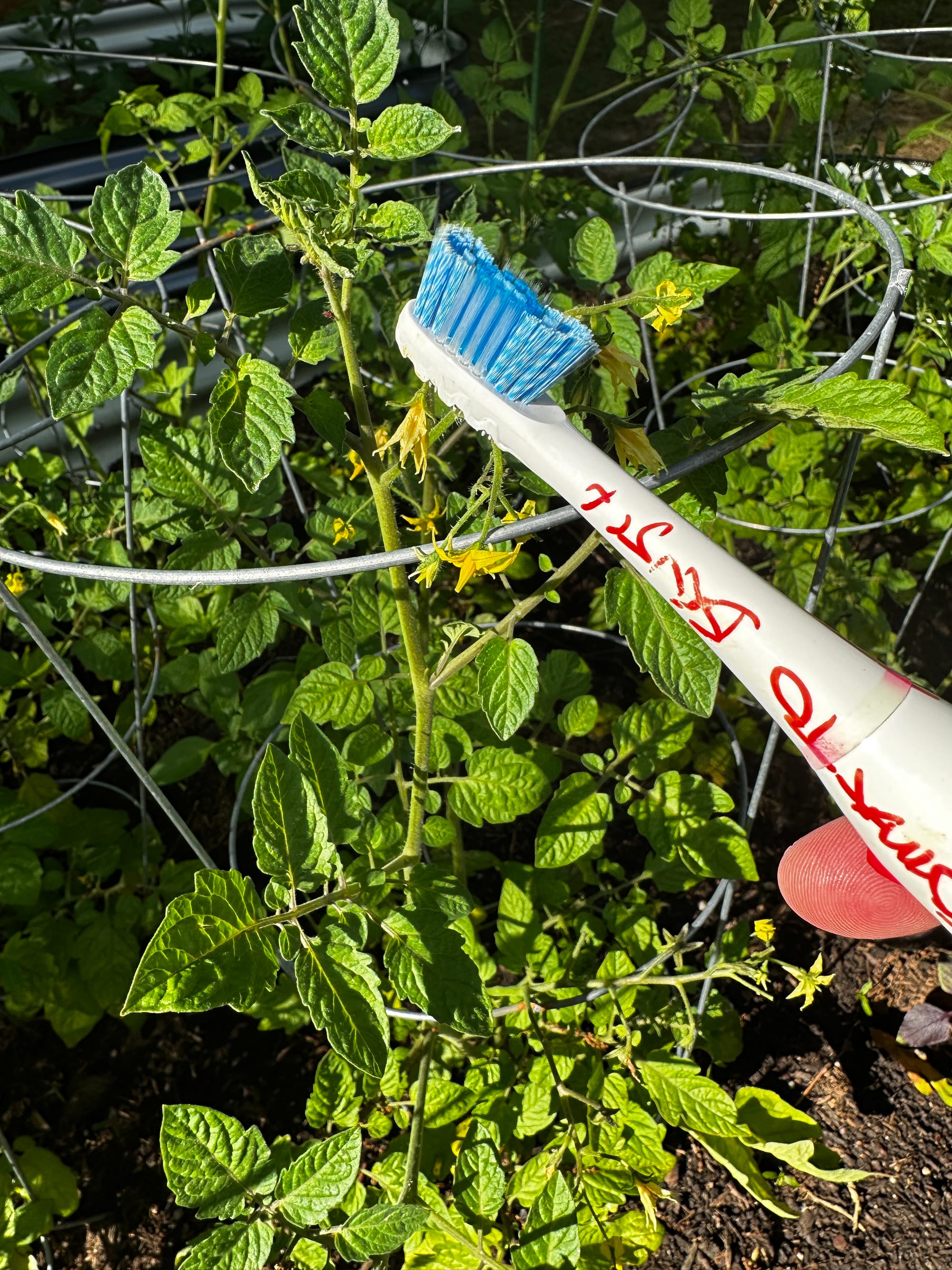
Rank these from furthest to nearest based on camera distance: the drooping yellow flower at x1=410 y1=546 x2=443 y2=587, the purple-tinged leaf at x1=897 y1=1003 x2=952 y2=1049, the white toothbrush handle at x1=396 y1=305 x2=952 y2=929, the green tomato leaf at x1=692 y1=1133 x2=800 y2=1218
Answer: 1. the purple-tinged leaf at x1=897 y1=1003 x2=952 y2=1049
2. the green tomato leaf at x1=692 y1=1133 x2=800 y2=1218
3. the drooping yellow flower at x1=410 y1=546 x2=443 y2=587
4. the white toothbrush handle at x1=396 y1=305 x2=952 y2=929

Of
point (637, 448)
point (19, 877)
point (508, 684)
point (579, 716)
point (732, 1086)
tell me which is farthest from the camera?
point (732, 1086)

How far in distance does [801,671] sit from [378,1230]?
62cm

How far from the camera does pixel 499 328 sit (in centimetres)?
62

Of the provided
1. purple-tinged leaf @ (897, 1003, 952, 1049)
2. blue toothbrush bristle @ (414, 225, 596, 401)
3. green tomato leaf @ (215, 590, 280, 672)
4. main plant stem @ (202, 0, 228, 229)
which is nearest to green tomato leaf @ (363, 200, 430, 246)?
blue toothbrush bristle @ (414, 225, 596, 401)

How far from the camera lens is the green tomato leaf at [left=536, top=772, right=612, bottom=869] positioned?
43.9 inches

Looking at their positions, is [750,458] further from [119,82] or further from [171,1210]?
[119,82]

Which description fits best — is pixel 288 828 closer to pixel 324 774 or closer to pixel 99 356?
pixel 324 774

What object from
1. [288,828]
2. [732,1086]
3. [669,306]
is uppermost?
[669,306]

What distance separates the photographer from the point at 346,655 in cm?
112

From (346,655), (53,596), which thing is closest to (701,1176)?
(346,655)

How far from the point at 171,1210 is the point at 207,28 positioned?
299cm

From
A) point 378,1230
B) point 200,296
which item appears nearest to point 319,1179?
point 378,1230

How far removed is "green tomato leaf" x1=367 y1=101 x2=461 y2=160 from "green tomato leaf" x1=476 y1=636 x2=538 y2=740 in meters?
0.38

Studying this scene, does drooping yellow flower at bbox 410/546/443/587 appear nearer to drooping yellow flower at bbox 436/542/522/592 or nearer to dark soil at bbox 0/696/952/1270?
drooping yellow flower at bbox 436/542/522/592
